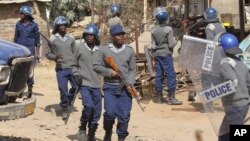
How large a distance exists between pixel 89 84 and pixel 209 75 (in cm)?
234

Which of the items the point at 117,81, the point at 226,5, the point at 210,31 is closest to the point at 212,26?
the point at 210,31

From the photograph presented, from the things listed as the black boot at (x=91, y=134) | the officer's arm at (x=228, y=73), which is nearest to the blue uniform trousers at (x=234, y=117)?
the officer's arm at (x=228, y=73)

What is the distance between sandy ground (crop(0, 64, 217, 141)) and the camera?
8.95 meters

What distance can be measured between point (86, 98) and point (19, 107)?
1589 millimetres

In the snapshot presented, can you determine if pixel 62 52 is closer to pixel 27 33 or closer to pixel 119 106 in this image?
pixel 27 33

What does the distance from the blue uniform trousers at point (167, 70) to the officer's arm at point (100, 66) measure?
3.92 m

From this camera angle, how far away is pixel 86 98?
8320 mm

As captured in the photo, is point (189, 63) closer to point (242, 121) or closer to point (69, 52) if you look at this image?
point (242, 121)

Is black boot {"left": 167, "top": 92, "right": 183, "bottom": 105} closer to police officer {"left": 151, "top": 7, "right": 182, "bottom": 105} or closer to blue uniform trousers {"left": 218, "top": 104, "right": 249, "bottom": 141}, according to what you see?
police officer {"left": 151, "top": 7, "right": 182, "bottom": 105}

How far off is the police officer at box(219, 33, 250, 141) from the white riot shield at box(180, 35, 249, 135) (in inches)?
3.0

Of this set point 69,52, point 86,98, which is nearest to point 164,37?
point 69,52

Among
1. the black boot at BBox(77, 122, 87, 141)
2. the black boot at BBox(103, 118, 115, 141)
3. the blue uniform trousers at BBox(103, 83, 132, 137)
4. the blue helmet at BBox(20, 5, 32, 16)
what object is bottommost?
the black boot at BBox(77, 122, 87, 141)

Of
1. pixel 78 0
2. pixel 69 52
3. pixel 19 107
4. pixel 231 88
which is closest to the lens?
pixel 231 88

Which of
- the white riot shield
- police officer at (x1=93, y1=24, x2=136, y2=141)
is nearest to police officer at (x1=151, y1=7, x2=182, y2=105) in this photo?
police officer at (x1=93, y1=24, x2=136, y2=141)
